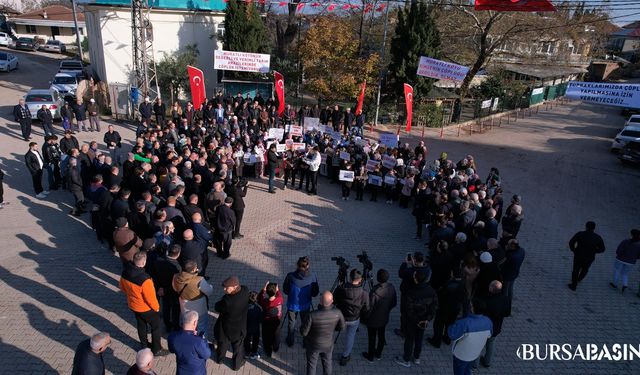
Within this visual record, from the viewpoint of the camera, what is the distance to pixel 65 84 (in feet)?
77.8

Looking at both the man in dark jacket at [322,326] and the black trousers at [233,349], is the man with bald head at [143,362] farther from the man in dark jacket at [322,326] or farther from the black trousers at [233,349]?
the man in dark jacket at [322,326]

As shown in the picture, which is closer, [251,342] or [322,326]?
[322,326]

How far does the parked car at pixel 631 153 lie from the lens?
1847 cm

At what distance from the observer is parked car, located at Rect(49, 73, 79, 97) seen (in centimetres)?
2282

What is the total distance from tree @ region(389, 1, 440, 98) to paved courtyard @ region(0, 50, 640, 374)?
27.3 feet

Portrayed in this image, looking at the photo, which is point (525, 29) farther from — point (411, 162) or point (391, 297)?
point (391, 297)

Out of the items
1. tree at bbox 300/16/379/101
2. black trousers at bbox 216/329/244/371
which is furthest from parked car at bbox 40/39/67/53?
black trousers at bbox 216/329/244/371

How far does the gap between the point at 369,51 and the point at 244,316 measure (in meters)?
21.7

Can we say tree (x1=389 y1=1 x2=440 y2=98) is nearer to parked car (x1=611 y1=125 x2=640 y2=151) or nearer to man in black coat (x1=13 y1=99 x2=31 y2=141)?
parked car (x1=611 y1=125 x2=640 y2=151)

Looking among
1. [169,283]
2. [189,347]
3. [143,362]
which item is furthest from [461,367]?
[169,283]

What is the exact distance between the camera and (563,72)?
4044cm

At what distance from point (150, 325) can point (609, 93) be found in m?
14.8

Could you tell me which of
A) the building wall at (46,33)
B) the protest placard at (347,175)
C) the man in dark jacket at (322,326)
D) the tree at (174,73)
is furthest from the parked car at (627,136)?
the building wall at (46,33)

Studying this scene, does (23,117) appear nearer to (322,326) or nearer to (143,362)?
(143,362)
